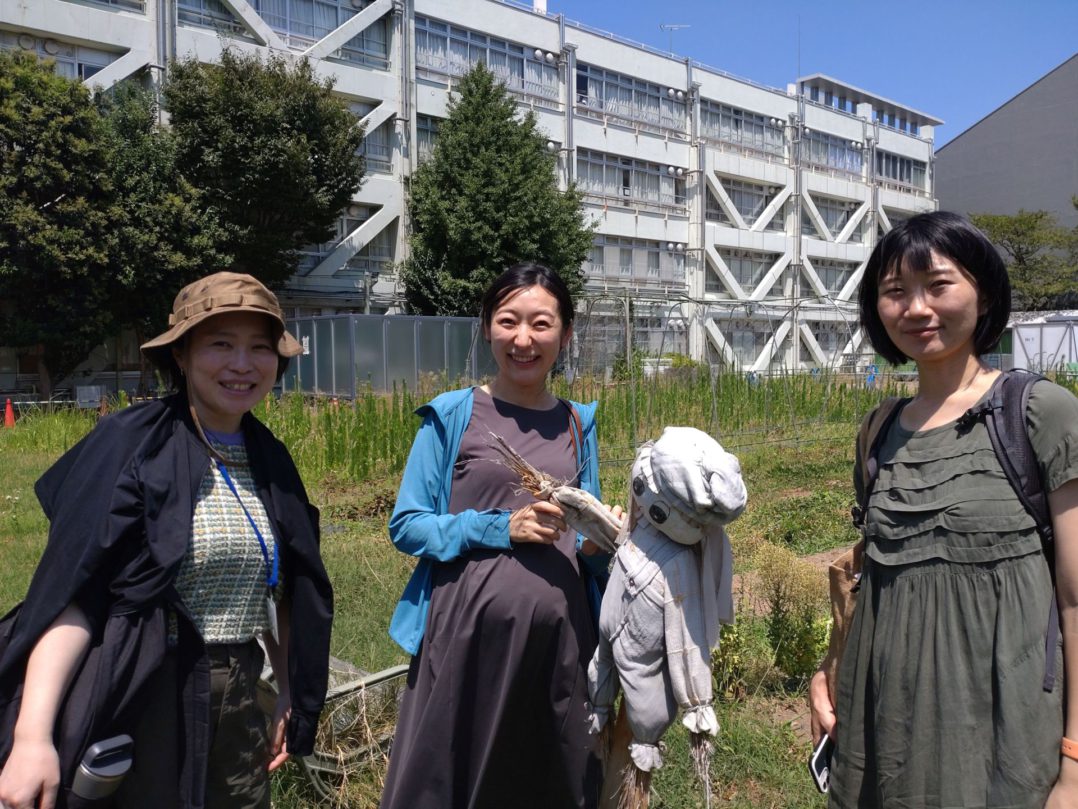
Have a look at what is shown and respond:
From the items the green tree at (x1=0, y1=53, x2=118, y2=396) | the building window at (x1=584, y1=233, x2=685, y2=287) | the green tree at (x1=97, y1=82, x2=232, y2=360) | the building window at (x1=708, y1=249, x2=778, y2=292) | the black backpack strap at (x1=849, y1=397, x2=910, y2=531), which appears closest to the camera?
the black backpack strap at (x1=849, y1=397, x2=910, y2=531)

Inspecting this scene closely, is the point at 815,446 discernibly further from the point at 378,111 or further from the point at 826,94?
the point at 826,94

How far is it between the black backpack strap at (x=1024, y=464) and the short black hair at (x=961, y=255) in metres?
0.16

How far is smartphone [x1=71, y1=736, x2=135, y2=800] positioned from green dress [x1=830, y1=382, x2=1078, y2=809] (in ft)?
4.31

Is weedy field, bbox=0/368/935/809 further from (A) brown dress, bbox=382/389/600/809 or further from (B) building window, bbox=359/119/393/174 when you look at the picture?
(B) building window, bbox=359/119/393/174

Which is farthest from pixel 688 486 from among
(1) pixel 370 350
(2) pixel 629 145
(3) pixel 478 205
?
(2) pixel 629 145

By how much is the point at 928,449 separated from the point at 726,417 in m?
9.25

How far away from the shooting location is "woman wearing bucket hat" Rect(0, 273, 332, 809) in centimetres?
141

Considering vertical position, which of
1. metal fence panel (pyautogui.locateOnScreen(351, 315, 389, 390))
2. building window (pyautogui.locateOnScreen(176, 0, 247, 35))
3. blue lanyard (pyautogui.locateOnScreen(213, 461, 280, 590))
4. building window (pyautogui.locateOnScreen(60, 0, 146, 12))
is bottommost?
blue lanyard (pyautogui.locateOnScreen(213, 461, 280, 590))

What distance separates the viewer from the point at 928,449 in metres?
1.50

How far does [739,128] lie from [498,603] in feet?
105

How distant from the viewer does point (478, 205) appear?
19.7 m

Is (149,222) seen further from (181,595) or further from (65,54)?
(181,595)

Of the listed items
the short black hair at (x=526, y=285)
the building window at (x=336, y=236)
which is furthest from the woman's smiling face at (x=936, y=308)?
the building window at (x=336, y=236)

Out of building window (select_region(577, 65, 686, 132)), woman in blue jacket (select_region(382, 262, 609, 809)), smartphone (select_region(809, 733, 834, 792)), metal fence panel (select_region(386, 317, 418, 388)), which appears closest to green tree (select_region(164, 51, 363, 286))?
metal fence panel (select_region(386, 317, 418, 388))
